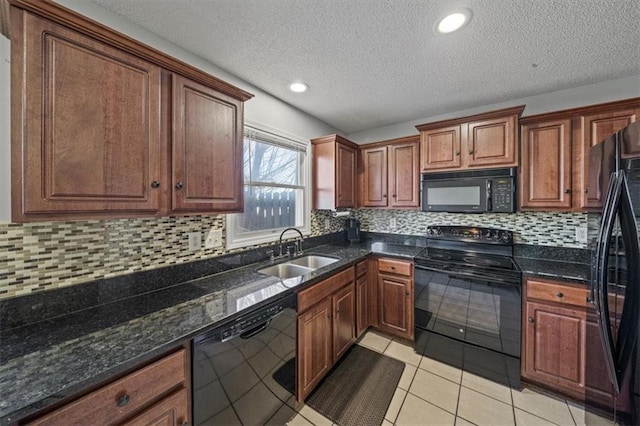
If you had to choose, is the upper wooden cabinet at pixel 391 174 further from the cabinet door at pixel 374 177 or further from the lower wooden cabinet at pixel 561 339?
the lower wooden cabinet at pixel 561 339

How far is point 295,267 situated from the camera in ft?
7.11

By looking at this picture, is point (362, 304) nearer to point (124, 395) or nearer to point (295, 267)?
point (295, 267)

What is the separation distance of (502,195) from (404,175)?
976 millimetres

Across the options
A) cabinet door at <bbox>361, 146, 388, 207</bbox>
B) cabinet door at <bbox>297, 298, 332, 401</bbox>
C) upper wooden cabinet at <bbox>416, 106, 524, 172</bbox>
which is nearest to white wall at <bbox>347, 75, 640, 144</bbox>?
upper wooden cabinet at <bbox>416, 106, 524, 172</bbox>

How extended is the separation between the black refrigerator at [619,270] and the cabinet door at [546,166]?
0.61 m

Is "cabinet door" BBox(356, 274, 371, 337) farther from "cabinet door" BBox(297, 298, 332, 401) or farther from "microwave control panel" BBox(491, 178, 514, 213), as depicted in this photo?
"microwave control panel" BBox(491, 178, 514, 213)

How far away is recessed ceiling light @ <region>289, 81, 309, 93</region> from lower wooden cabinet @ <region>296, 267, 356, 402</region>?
171cm

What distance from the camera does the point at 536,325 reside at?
1.82m

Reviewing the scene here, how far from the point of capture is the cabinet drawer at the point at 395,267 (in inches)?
93.0

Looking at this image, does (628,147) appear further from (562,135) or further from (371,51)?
(371,51)

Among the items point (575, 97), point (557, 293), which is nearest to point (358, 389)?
point (557, 293)

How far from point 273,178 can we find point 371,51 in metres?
1.38

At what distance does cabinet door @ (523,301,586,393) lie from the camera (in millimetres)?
1685

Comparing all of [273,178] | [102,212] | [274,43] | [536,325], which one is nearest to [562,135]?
[536,325]
